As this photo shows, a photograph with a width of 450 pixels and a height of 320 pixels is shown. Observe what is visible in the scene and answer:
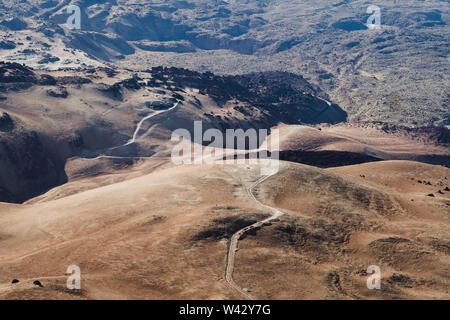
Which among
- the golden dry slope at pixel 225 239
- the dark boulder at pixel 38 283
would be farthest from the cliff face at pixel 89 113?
the dark boulder at pixel 38 283

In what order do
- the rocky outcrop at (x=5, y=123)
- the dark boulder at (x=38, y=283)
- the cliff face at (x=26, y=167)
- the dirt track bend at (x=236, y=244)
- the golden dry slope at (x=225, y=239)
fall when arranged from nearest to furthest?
the dark boulder at (x=38, y=283)
the dirt track bend at (x=236, y=244)
the golden dry slope at (x=225, y=239)
the cliff face at (x=26, y=167)
the rocky outcrop at (x=5, y=123)

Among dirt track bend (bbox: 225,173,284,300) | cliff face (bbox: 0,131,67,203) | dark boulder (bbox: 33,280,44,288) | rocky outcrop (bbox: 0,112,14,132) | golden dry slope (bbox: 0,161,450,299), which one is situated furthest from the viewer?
rocky outcrop (bbox: 0,112,14,132)

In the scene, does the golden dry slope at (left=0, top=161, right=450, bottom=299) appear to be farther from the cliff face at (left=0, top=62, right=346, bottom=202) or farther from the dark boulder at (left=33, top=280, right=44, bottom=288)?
the cliff face at (left=0, top=62, right=346, bottom=202)

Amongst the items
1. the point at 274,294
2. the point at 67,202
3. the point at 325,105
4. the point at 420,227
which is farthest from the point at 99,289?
the point at 325,105

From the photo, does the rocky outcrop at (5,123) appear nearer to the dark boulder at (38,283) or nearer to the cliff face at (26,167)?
the cliff face at (26,167)

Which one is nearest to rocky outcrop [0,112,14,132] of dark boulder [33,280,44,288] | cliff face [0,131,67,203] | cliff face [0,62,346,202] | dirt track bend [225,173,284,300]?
cliff face [0,62,346,202]

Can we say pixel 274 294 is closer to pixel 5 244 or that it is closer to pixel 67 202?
pixel 5 244

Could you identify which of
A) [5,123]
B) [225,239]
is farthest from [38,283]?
[5,123]

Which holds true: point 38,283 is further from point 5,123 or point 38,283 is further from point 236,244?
point 5,123
